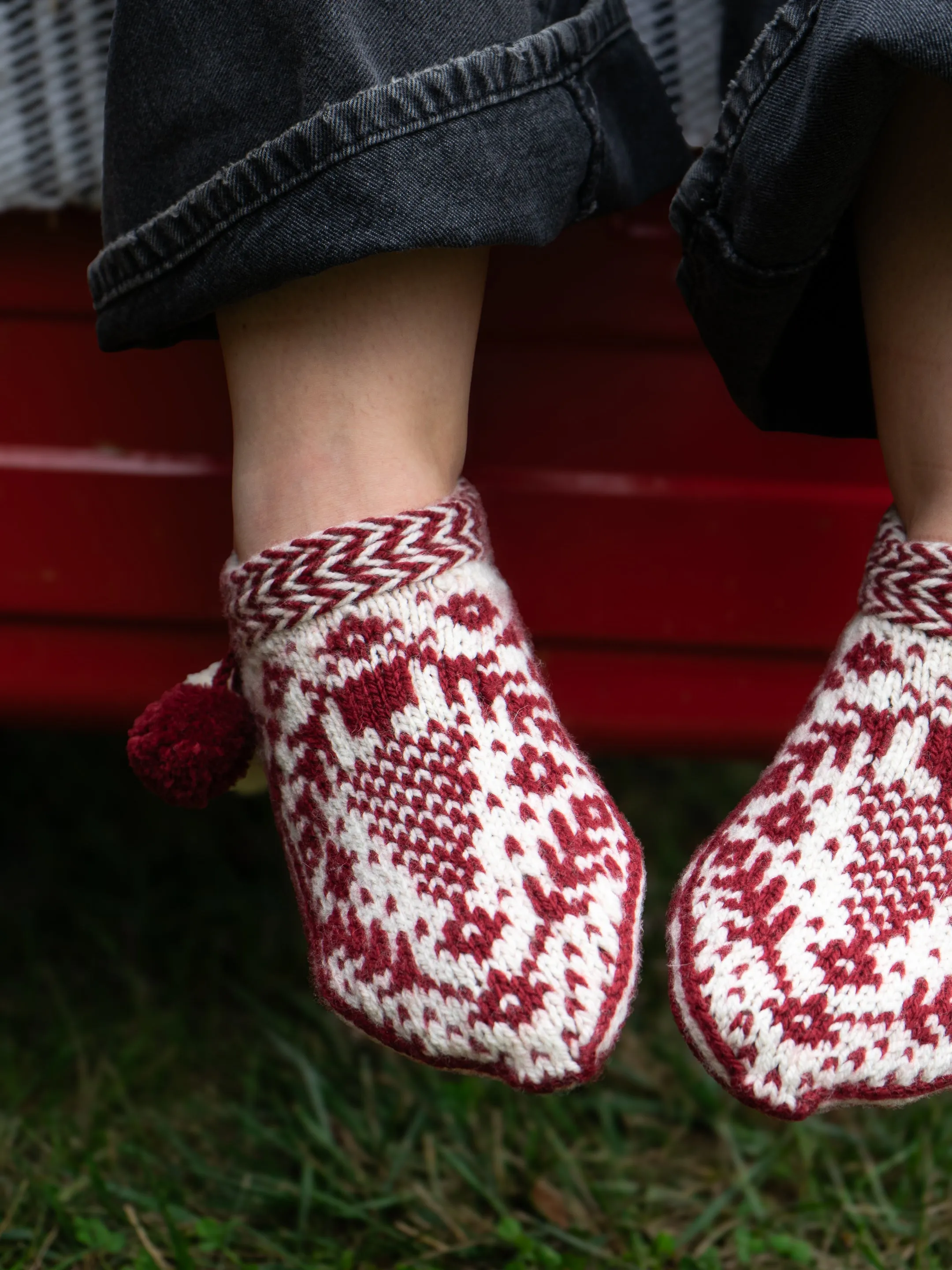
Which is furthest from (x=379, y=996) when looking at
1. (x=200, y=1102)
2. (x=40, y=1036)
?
(x=40, y=1036)

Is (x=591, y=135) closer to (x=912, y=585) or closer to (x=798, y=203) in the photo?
(x=798, y=203)

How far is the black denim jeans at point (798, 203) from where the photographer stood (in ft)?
1.58

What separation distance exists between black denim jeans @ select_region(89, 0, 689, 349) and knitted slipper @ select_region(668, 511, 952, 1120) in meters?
0.26

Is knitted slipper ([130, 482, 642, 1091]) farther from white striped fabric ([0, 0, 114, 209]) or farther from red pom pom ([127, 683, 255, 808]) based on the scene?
white striped fabric ([0, 0, 114, 209])

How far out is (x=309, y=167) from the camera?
513 millimetres

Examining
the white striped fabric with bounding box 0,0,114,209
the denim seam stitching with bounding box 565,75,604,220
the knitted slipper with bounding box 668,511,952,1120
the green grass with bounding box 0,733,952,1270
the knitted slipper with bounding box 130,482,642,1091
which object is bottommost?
the green grass with bounding box 0,733,952,1270

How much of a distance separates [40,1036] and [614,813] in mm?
621

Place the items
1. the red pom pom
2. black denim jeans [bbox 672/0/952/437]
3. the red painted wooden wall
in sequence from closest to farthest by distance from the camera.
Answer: black denim jeans [bbox 672/0/952/437], the red pom pom, the red painted wooden wall

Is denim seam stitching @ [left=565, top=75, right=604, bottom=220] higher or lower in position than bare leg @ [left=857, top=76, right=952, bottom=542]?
higher

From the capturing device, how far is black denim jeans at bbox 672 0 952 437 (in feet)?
1.58

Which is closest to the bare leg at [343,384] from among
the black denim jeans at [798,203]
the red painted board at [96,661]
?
the black denim jeans at [798,203]

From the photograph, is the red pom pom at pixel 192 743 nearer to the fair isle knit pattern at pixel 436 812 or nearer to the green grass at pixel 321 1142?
the fair isle knit pattern at pixel 436 812

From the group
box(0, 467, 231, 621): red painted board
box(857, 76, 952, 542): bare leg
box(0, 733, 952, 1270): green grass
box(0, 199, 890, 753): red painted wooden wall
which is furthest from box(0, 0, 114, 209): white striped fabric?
box(0, 733, 952, 1270): green grass

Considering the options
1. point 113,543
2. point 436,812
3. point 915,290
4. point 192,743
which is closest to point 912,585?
point 915,290
